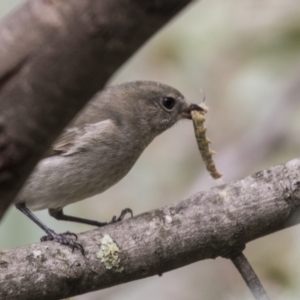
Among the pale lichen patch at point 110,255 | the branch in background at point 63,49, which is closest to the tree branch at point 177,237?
the pale lichen patch at point 110,255

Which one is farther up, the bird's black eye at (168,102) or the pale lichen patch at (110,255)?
the bird's black eye at (168,102)

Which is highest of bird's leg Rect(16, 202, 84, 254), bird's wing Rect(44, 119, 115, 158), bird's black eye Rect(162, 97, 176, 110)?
bird's black eye Rect(162, 97, 176, 110)

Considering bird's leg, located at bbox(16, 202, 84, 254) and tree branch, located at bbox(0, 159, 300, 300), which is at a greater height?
bird's leg, located at bbox(16, 202, 84, 254)

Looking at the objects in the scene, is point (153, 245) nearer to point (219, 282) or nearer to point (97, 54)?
point (219, 282)

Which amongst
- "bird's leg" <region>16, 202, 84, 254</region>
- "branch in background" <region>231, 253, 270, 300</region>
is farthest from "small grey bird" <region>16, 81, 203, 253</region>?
"branch in background" <region>231, 253, 270, 300</region>

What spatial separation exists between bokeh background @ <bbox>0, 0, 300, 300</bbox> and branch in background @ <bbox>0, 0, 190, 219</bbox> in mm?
2041

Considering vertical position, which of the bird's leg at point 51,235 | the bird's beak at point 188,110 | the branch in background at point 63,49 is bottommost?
the branch in background at point 63,49

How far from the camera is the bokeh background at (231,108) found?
342cm

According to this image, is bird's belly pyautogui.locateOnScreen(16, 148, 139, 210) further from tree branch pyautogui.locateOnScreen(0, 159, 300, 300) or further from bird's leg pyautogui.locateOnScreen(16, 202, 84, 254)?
tree branch pyautogui.locateOnScreen(0, 159, 300, 300)

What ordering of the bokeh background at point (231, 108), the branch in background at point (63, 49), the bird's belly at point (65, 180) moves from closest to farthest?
the branch in background at point (63, 49) < the bokeh background at point (231, 108) < the bird's belly at point (65, 180)

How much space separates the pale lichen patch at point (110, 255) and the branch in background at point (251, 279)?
19.8 inches

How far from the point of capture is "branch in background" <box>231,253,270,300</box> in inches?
96.7

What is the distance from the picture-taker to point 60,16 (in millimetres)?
932

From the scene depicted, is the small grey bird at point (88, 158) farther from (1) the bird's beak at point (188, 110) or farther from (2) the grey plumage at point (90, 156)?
(1) the bird's beak at point (188, 110)
